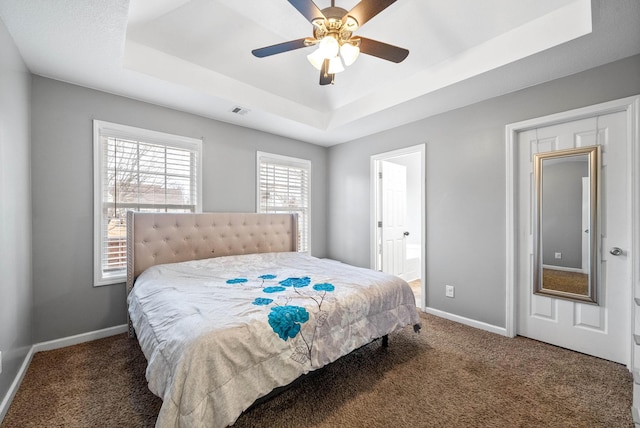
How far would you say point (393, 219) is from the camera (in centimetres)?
445

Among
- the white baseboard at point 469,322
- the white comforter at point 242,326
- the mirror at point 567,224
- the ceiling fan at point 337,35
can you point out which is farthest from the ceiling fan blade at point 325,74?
the white baseboard at point 469,322

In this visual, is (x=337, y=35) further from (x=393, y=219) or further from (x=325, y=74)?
(x=393, y=219)

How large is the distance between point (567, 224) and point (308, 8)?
9.47 ft

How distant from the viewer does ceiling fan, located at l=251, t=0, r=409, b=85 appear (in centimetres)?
158

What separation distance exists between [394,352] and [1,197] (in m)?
3.10

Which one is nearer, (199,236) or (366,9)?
(366,9)

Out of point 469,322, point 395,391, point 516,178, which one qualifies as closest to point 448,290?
point 469,322

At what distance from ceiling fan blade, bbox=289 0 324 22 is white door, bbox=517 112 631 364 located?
2.43 metres

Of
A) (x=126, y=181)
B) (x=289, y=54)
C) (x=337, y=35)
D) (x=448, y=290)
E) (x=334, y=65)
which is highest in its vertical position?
(x=289, y=54)

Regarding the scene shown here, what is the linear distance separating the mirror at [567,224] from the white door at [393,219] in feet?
6.33

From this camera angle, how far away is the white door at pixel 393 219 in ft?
13.9

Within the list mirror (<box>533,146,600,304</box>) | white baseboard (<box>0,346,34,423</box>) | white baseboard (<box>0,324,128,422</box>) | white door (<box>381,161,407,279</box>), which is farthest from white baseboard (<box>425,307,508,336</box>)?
white baseboard (<box>0,346,34,423</box>)

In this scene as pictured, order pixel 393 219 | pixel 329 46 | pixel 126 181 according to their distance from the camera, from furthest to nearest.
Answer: pixel 393 219
pixel 126 181
pixel 329 46

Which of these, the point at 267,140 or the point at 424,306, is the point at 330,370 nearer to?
the point at 424,306
